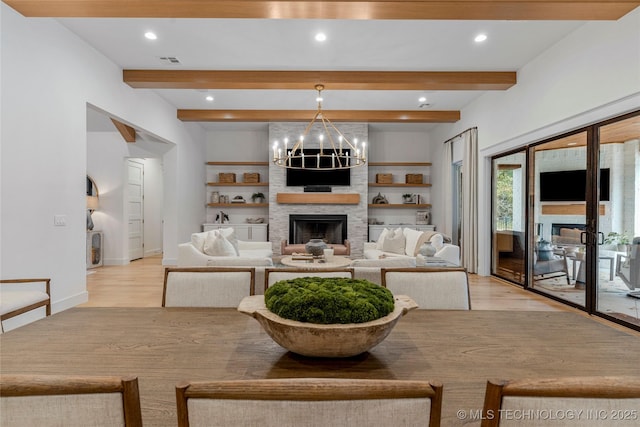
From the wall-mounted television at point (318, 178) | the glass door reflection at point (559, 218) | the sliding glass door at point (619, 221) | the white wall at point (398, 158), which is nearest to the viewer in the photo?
the sliding glass door at point (619, 221)

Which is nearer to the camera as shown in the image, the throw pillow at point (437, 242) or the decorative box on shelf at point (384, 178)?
the throw pillow at point (437, 242)

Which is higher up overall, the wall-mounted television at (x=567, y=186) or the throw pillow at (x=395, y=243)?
the wall-mounted television at (x=567, y=186)

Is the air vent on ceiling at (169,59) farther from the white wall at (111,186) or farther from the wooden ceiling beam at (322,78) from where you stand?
the white wall at (111,186)

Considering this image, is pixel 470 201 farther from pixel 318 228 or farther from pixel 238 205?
pixel 238 205

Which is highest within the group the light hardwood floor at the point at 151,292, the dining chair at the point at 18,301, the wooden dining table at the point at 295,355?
the wooden dining table at the point at 295,355

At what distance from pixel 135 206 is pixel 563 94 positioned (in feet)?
26.8

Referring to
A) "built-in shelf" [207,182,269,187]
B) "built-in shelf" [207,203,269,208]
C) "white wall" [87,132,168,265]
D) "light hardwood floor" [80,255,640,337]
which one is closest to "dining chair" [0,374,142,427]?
"light hardwood floor" [80,255,640,337]

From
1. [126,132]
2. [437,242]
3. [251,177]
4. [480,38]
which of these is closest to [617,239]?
[437,242]

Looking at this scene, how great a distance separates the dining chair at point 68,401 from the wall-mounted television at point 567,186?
432 cm

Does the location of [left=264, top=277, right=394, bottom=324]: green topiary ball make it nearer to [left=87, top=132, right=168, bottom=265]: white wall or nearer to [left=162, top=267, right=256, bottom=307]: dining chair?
[left=162, top=267, right=256, bottom=307]: dining chair

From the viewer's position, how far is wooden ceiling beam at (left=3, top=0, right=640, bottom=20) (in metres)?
2.84

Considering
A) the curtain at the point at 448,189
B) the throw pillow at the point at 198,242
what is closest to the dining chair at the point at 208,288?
the throw pillow at the point at 198,242

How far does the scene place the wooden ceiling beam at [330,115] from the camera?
6.68 metres

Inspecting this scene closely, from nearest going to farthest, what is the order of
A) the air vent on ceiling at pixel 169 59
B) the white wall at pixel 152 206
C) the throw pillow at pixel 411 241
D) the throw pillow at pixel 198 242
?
the air vent on ceiling at pixel 169 59, the throw pillow at pixel 198 242, the throw pillow at pixel 411 241, the white wall at pixel 152 206
